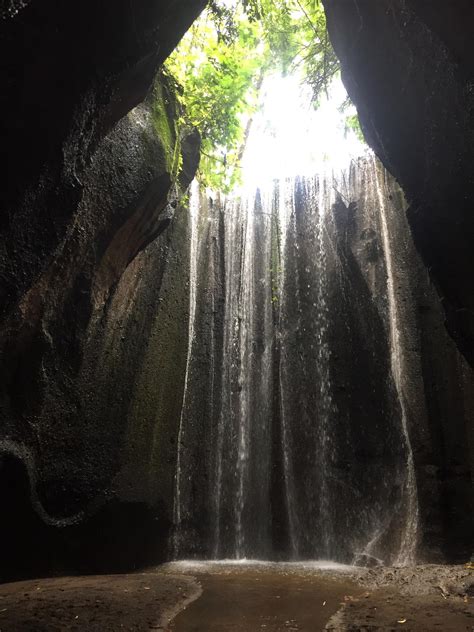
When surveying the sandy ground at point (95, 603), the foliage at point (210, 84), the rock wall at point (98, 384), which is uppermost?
the foliage at point (210, 84)

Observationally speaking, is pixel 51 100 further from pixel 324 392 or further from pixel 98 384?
pixel 324 392

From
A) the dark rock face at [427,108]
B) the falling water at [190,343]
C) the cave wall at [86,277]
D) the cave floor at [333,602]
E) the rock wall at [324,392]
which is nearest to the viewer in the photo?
the cave floor at [333,602]

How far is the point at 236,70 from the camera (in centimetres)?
959

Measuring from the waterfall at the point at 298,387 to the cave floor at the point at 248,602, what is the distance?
9.49 ft

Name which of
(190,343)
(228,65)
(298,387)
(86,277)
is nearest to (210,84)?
(228,65)

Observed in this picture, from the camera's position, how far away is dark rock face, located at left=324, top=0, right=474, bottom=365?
4312 millimetres

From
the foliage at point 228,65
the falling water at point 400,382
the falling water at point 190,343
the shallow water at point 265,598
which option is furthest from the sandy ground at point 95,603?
the foliage at point 228,65

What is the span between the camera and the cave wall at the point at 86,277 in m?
3.98

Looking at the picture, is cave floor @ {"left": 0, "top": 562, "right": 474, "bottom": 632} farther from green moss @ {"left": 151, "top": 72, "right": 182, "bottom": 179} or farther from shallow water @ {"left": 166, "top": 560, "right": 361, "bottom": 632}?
green moss @ {"left": 151, "top": 72, "right": 182, "bottom": 179}

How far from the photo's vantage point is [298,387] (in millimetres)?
10180

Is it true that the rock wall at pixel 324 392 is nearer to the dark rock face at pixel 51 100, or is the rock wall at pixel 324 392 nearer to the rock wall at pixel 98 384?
the rock wall at pixel 98 384

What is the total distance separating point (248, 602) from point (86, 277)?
4472 mm

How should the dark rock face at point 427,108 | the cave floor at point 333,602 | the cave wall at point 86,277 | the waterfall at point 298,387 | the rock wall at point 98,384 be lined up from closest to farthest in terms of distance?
the cave floor at point 333,602 → the cave wall at point 86,277 → the dark rock face at point 427,108 → the rock wall at point 98,384 → the waterfall at point 298,387

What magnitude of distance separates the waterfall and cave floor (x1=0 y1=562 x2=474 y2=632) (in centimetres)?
289
